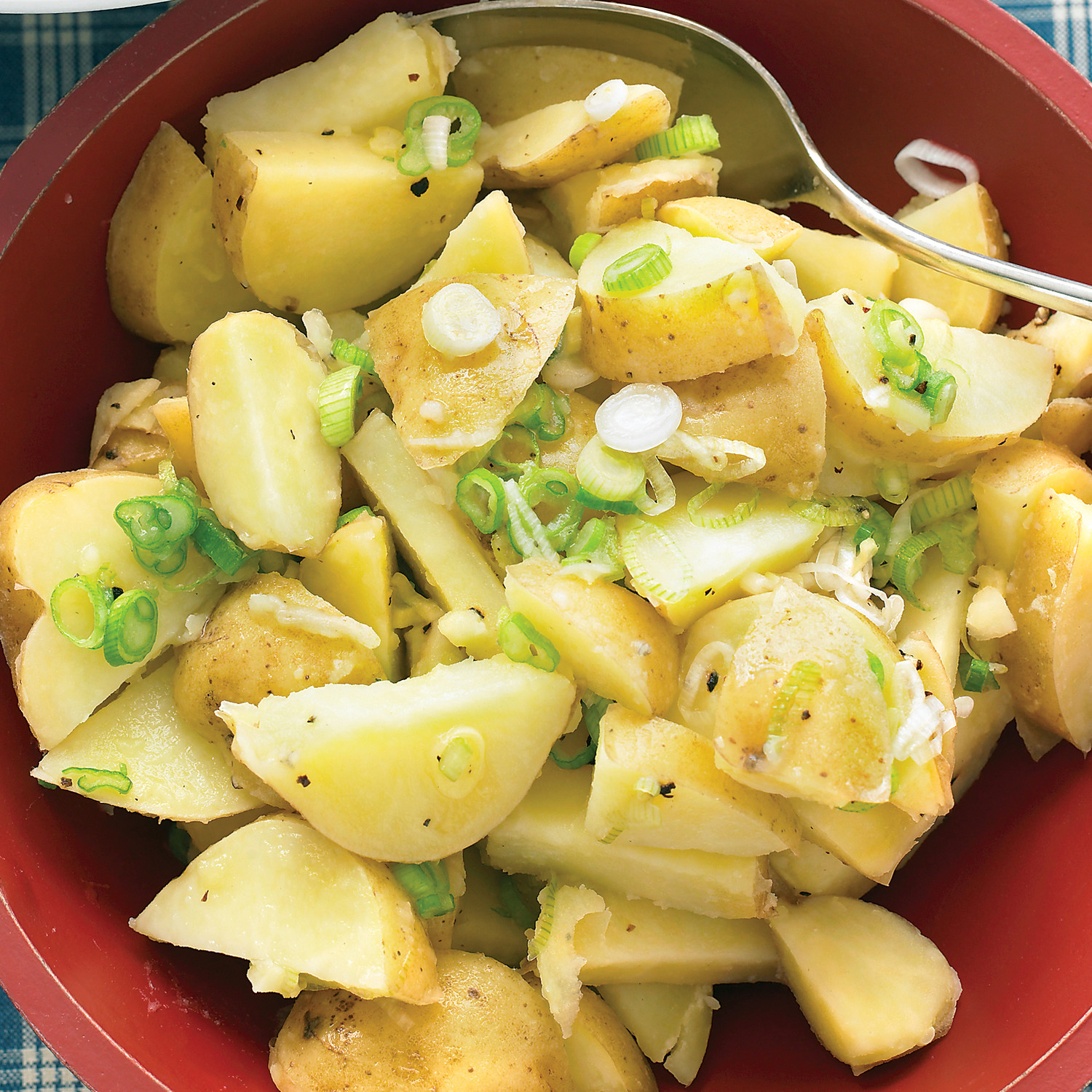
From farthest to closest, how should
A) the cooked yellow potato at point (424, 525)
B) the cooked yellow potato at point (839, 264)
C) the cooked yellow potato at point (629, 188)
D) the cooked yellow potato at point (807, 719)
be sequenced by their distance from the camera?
the cooked yellow potato at point (839, 264) → the cooked yellow potato at point (629, 188) → the cooked yellow potato at point (424, 525) → the cooked yellow potato at point (807, 719)

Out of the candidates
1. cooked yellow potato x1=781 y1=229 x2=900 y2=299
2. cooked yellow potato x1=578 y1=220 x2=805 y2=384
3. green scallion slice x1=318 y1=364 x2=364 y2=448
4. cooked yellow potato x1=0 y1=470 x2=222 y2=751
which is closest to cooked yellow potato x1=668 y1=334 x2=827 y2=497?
cooked yellow potato x1=578 y1=220 x2=805 y2=384

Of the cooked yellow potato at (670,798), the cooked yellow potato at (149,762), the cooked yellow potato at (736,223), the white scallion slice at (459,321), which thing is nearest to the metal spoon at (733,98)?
the cooked yellow potato at (736,223)

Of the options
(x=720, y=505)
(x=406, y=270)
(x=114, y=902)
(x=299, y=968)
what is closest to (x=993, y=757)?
(x=720, y=505)

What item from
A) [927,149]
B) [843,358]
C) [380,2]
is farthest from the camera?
[927,149]

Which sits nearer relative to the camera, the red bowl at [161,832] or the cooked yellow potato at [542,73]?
the red bowl at [161,832]

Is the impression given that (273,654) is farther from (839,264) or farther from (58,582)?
(839,264)

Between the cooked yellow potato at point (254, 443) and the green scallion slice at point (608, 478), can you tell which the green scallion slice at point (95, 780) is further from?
the green scallion slice at point (608, 478)

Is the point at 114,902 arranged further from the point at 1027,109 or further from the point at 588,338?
the point at 1027,109
